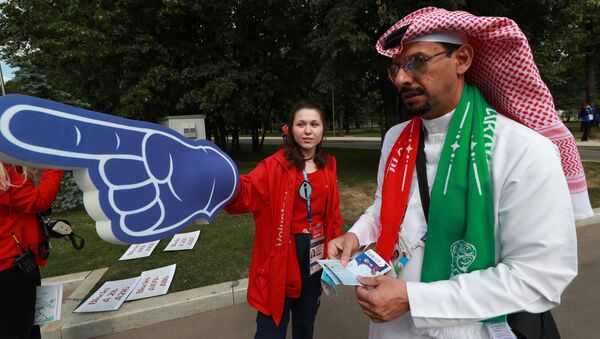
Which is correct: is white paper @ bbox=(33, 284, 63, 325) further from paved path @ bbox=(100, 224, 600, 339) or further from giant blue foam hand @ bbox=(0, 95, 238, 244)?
Result: giant blue foam hand @ bbox=(0, 95, 238, 244)

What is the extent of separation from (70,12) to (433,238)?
1283cm

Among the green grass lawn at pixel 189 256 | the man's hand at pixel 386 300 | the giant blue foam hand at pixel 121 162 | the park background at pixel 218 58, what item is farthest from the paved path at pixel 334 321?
the giant blue foam hand at pixel 121 162

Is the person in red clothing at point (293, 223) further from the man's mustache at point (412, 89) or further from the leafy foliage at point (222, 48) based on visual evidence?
the leafy foliage at point (222, 48)

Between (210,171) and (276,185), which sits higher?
(210,171)

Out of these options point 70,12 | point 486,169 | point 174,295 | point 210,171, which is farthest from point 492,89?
point 70,12

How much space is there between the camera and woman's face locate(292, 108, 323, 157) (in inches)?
96.2

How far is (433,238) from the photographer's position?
1255 millimetres

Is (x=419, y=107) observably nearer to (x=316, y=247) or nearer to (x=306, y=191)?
(x=306, y=191)

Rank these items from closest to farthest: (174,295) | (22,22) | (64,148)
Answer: (64,148)
(174,295)
(22,22)

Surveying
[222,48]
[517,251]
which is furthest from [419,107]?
[222,48]

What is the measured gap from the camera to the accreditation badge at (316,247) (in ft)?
7.77

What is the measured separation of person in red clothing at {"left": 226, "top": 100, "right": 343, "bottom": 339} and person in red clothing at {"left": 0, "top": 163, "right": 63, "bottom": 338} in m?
1.39

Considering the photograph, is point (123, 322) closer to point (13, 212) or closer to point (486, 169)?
point (13, 212)

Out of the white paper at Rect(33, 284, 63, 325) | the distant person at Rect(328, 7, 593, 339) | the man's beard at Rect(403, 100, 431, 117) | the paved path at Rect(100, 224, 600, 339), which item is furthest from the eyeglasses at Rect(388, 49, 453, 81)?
the white paper at Rect(33, 284, 63, 325)
